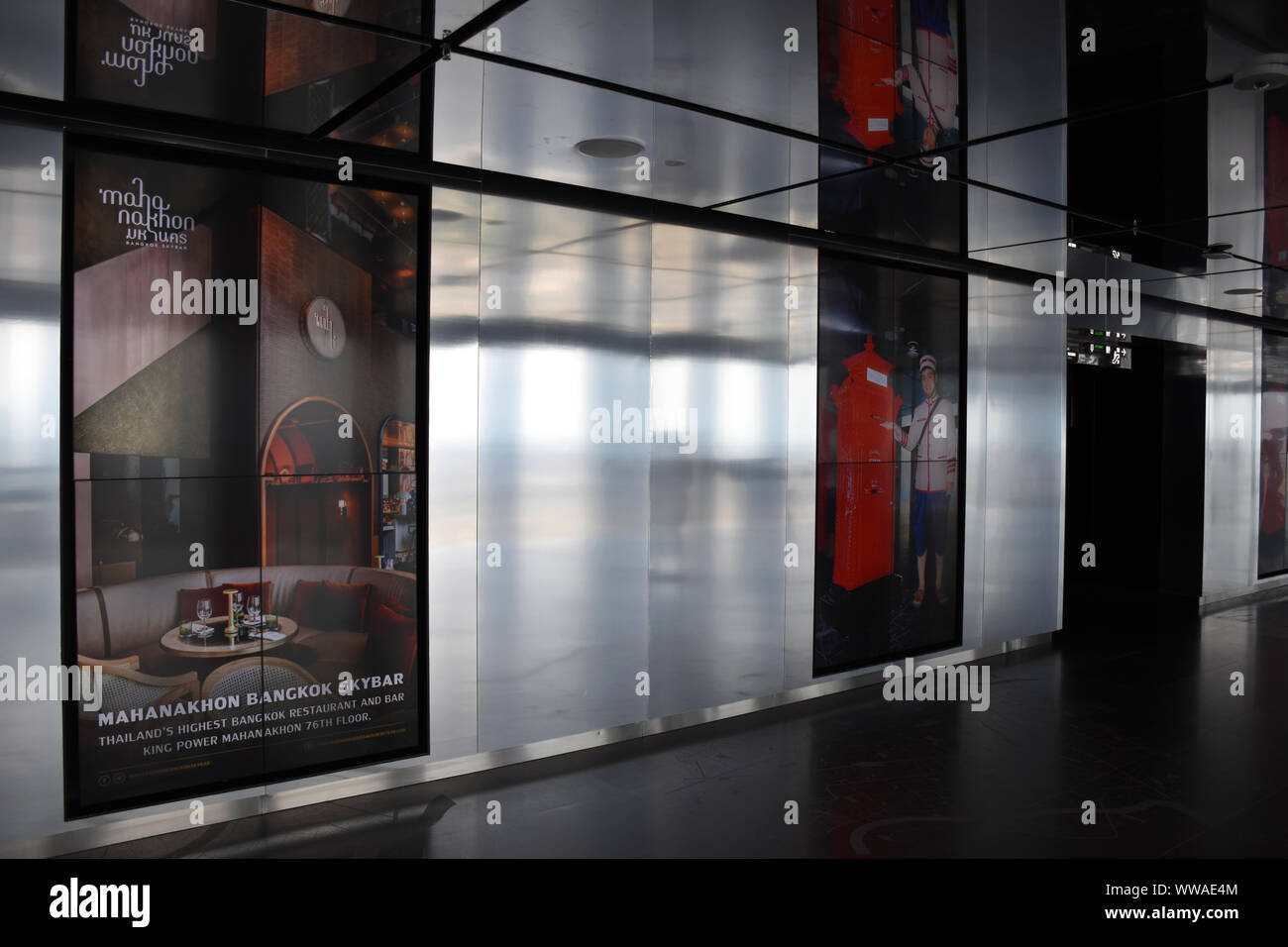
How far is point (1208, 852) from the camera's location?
17.7ft

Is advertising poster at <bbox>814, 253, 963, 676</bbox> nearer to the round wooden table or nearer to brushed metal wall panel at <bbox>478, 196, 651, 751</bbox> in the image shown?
brushed metal wall panel at <bbox>478, 196, 651, 751</bbox>

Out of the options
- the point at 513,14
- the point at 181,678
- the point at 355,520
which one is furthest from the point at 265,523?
the point at 513,14

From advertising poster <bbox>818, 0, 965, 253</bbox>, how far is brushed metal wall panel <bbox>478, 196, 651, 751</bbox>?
1921 mm

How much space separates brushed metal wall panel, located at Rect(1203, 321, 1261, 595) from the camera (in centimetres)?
1441

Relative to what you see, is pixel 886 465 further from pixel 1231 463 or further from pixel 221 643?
pixel 1231 463

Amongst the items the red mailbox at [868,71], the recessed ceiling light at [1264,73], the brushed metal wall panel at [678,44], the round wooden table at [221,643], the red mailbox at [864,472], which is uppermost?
the red mailbox at [868,71]

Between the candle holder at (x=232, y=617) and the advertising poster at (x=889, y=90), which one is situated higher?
the advertising poster at (x=889, y=90)

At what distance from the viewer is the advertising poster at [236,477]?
5.22m

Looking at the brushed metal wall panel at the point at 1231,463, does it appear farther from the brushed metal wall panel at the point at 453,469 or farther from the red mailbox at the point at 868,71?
the brushed metal wall panel at the point at 453,469

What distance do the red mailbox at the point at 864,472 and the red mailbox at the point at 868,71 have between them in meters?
2.97

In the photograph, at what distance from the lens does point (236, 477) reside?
566 cm

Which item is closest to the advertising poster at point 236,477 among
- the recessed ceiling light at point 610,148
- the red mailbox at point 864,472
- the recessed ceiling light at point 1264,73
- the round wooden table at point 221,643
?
the round wooden table at point 221,643

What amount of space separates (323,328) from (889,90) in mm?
4453

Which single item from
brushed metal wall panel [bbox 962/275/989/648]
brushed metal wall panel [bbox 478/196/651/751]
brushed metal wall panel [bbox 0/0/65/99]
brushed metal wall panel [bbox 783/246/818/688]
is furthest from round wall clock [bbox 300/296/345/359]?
brushed metal wall panel [bbox 962/275/989/648]
